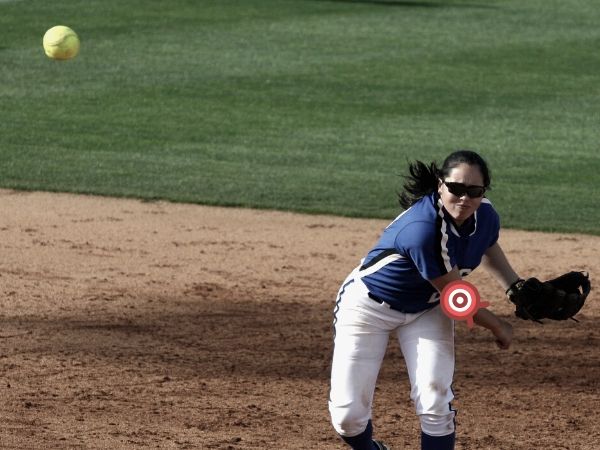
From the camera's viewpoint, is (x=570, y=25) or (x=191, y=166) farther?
(x=570, y=25)

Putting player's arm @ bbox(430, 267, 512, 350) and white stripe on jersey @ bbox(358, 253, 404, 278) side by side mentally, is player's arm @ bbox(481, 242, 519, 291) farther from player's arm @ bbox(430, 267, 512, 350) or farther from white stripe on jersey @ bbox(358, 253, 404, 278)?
white stripe on jersey @ bbox(358, 253, 404, 278)

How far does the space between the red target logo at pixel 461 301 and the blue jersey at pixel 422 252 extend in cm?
13

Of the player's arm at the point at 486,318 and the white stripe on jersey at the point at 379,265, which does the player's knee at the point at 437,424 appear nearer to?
the player's arm at the point at 486,318

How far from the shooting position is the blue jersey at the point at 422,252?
5457mm

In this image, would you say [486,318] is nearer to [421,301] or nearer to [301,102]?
[421,301]

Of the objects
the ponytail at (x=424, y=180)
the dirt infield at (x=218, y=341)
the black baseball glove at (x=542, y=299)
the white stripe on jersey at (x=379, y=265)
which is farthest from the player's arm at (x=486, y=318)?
the dirt infield at (x=218, y=341)

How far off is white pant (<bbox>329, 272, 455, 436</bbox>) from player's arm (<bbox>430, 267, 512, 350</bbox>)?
0.22 metres

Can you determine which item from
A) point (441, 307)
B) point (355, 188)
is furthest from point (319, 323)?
point (355, 188)

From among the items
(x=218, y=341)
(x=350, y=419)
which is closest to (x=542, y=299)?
(x=350, y=419)

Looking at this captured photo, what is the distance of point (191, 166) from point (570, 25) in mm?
9968

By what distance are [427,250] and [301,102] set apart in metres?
9.93

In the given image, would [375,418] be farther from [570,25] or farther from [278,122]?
[570,25]

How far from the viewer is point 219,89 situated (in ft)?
51.7

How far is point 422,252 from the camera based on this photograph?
545cm
